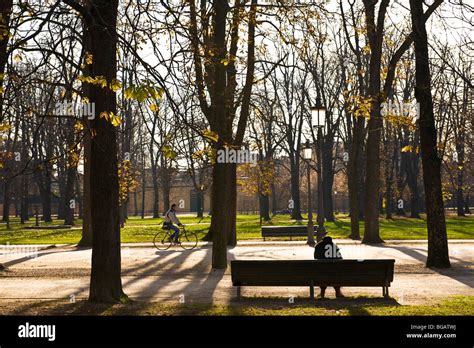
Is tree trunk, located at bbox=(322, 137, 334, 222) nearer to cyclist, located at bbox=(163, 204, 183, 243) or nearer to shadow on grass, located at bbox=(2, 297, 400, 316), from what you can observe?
cyclist, located at bbox=(163, 204, 183, 243)

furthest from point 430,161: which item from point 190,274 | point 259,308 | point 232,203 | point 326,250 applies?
point 232,203

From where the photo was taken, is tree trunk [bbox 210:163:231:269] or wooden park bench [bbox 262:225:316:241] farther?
wooden park bench [bbox 262:225:316:241]

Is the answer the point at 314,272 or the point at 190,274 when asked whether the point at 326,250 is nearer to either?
the point at 314,272

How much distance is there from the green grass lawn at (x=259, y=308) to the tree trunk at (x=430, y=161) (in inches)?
225

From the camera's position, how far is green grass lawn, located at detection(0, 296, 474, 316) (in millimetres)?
10398

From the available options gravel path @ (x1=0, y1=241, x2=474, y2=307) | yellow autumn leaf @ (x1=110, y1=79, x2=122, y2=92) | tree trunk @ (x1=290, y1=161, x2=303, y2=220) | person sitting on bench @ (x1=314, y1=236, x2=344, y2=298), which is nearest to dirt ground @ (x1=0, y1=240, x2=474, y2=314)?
gravel path @ (x1=0, y1=241, x2=474, y2=307)

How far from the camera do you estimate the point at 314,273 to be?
496 inches

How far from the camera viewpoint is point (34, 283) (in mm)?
16047

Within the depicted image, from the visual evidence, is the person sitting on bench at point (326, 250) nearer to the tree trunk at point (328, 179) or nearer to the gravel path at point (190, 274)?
the gravel path at point (190, 274)

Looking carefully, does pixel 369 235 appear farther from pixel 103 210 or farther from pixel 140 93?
pixel 140 93

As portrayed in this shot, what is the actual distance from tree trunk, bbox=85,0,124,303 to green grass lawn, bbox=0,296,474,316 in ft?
1.68
